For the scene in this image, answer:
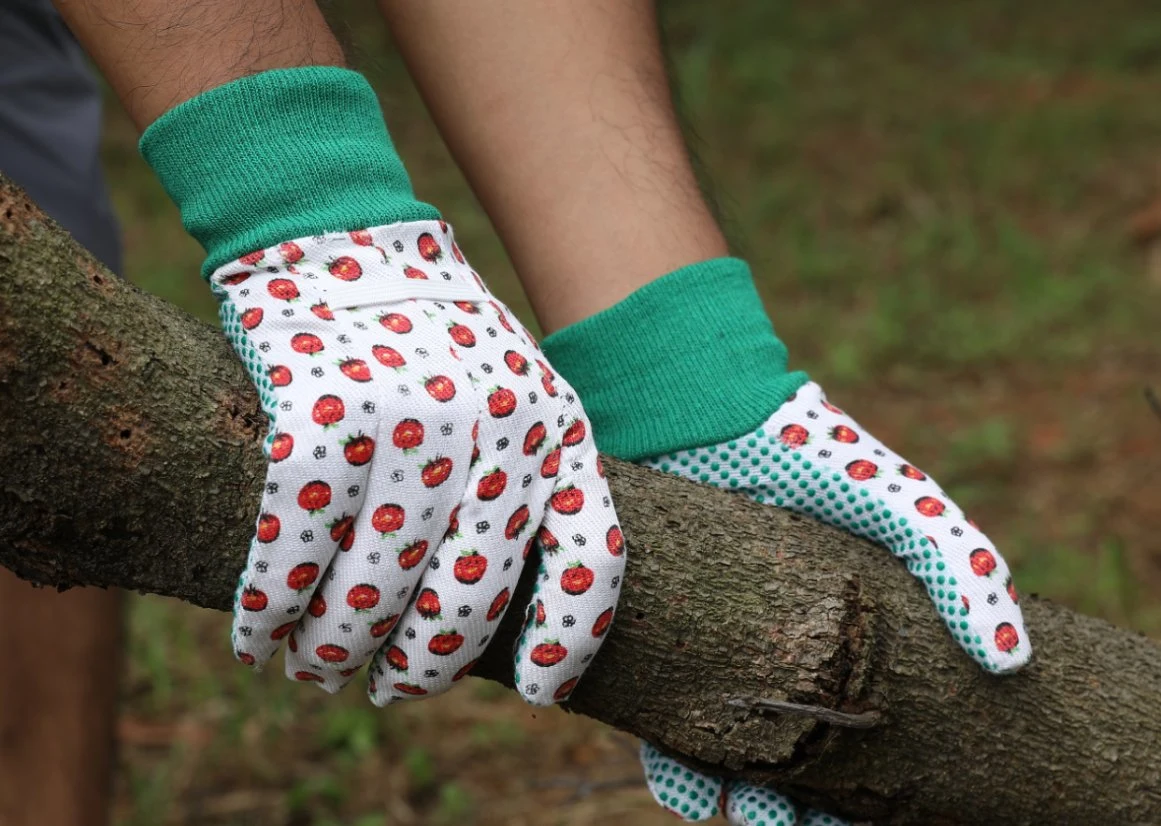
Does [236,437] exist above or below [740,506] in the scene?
above

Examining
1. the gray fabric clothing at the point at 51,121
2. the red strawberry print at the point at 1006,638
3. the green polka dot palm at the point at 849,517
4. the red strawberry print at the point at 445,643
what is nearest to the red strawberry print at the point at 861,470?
the green polka dot palm at the point at 849,517

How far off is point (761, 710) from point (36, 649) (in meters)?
1.25

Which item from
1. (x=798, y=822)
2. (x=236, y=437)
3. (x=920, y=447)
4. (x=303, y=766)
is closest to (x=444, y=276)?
(x=236, y=437)

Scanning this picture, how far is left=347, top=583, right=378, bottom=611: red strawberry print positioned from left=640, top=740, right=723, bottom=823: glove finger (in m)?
0.36

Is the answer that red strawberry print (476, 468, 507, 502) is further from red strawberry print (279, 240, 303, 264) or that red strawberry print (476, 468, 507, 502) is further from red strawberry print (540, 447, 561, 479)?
red strawberry print (279, 240, 303, 264)

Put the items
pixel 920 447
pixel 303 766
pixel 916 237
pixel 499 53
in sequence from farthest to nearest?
1. pixel 916 237
2. pixel 920 447
3. pixel 303 766
4. pixel 499 53

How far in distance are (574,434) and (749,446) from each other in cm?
21

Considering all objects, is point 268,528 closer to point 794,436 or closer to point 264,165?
point 264,165

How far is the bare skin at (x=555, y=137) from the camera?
1.04 meters

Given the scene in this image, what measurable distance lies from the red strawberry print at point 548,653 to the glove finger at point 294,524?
0.17 meters

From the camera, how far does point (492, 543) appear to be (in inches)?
31.6

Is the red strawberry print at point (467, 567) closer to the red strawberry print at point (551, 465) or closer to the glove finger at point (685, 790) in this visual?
the red strawberry print at point (551, 465)

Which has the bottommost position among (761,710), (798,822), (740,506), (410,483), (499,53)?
(798,822)

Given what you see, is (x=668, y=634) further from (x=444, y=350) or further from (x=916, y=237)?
(x=916, y=237)
